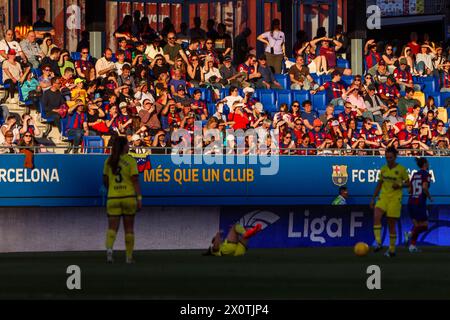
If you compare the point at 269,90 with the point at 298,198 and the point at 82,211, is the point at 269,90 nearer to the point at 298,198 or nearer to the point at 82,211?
the point at 298,198

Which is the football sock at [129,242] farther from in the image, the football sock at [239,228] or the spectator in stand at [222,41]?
the spectator in stand at [222,41]

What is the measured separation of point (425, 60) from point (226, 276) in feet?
53.4

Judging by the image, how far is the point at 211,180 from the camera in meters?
25.6

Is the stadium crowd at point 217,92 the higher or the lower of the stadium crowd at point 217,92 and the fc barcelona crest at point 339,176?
the higher

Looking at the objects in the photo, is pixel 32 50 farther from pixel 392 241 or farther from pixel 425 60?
pixel 425 60

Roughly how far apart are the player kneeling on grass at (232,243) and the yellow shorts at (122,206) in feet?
10.2

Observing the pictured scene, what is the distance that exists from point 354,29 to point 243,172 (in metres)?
7.27

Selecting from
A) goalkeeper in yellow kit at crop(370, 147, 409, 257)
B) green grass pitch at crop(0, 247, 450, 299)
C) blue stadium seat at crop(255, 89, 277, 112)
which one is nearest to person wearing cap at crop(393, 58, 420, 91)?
blue stadium seat at crop(255, 89, 277, 112)

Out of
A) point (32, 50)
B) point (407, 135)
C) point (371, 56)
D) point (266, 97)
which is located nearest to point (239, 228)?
point (266, 97)

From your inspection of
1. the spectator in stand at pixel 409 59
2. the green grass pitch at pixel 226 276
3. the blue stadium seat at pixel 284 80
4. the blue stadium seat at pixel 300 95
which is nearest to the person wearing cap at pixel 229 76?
the blue stadium seat at pixel 284 80

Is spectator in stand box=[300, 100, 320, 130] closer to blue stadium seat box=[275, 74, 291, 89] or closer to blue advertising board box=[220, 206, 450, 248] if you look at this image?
blue stadium seat box=[275, 74, 291, 89]

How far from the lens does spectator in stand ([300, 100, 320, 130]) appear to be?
27203mm

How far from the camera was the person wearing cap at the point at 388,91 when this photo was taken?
2948cm
